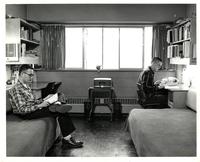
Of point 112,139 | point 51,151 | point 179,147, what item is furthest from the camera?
point 112,139

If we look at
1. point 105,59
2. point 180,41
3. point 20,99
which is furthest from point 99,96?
→ point 20,99

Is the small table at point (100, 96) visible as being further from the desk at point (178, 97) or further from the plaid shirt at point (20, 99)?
the plaid shirt at point (20, 99)

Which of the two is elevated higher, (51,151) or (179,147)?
(179,147)

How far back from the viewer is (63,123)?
384cm

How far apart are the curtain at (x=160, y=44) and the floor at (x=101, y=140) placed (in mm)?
1746

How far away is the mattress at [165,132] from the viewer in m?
2.52

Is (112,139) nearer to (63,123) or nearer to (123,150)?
(123,150)

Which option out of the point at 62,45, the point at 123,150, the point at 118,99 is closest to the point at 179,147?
the point at 123,150

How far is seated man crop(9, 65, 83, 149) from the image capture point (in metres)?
3.49

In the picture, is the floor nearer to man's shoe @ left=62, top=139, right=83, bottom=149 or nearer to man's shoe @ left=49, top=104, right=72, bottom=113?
man's shoe @ left=62, top=139, right=83, bottom=149

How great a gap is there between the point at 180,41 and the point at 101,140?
2384 millimetres

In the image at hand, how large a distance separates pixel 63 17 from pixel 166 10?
2204mm

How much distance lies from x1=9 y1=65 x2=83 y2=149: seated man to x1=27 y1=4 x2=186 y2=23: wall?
2.94 metres

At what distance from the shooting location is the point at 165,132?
3068 mm
